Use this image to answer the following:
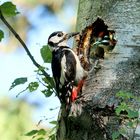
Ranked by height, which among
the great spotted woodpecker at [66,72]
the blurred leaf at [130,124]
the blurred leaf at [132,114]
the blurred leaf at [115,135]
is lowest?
the blurred leaf at [115,135]

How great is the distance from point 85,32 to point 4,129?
135 cm

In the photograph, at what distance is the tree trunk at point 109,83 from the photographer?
2564 mm

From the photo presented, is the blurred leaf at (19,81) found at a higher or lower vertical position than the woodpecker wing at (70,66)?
lower

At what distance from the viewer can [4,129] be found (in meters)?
4.14

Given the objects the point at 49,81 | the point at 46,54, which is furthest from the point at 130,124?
the point at 46,54

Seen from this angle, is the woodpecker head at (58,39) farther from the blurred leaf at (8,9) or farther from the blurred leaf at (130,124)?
the blurred leaf at (130,124)

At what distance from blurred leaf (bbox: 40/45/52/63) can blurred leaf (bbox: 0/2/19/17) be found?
0.96ft

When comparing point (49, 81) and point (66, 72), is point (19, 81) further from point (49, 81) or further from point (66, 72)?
point (66, 72)

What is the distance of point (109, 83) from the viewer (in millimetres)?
2676

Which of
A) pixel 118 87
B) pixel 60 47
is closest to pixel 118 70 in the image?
pixel 118 87

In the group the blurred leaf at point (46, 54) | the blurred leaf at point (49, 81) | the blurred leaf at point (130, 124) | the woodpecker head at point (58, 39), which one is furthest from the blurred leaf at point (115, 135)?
the woodpecker head at point (58, 39)

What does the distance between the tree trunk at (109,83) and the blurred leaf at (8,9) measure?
476 mm

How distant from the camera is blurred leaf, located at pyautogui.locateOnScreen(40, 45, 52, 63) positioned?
3.07 meters

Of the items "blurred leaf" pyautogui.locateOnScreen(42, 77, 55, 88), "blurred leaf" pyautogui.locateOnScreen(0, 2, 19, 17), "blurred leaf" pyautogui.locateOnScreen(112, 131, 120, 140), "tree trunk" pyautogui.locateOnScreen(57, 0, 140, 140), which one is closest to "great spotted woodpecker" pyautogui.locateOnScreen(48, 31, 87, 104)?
"blurred leaf" pyautogui.locateOnScreen(42, 77, 55, 88)
